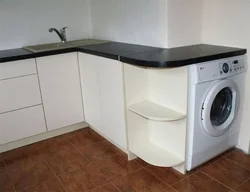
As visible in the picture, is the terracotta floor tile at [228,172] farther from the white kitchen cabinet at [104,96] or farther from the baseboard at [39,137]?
the baseboard at [39,137]

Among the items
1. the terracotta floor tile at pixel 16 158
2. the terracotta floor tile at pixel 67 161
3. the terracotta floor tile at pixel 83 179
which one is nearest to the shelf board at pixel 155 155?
the terracotta floor tile at pixel 83 179

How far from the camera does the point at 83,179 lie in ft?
6.53

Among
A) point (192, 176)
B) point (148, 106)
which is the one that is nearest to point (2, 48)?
point (148, 106)

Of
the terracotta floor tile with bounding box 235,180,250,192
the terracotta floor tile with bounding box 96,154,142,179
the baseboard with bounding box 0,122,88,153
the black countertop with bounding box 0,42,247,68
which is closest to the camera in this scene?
the black countertop with bounding box 0,42,247,68

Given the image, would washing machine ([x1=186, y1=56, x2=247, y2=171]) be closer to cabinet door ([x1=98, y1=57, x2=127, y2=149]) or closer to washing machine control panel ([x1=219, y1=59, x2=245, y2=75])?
washing machine control panel ([x1=219, y1=59, x2=245, y2=75])

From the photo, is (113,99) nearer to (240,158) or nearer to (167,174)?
(167,174)

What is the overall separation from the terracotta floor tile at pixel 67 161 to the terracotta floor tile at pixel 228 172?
1.03 metres

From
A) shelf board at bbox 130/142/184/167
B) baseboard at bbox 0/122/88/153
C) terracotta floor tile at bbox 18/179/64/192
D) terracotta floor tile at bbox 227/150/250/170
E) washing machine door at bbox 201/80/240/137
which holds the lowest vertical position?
terracotta floor tile at bbox 18/179/64/192

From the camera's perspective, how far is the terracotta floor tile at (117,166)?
6.70 feet

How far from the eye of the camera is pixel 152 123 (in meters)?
2.19

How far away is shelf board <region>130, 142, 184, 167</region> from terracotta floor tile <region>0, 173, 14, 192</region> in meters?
0.99

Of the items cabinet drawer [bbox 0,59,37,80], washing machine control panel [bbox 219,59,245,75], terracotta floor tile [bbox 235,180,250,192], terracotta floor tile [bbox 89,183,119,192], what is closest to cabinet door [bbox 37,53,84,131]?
cabinet drawer [bbox 0,59,37,80]

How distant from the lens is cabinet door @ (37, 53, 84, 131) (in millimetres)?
2461

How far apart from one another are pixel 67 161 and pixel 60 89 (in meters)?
0.73
